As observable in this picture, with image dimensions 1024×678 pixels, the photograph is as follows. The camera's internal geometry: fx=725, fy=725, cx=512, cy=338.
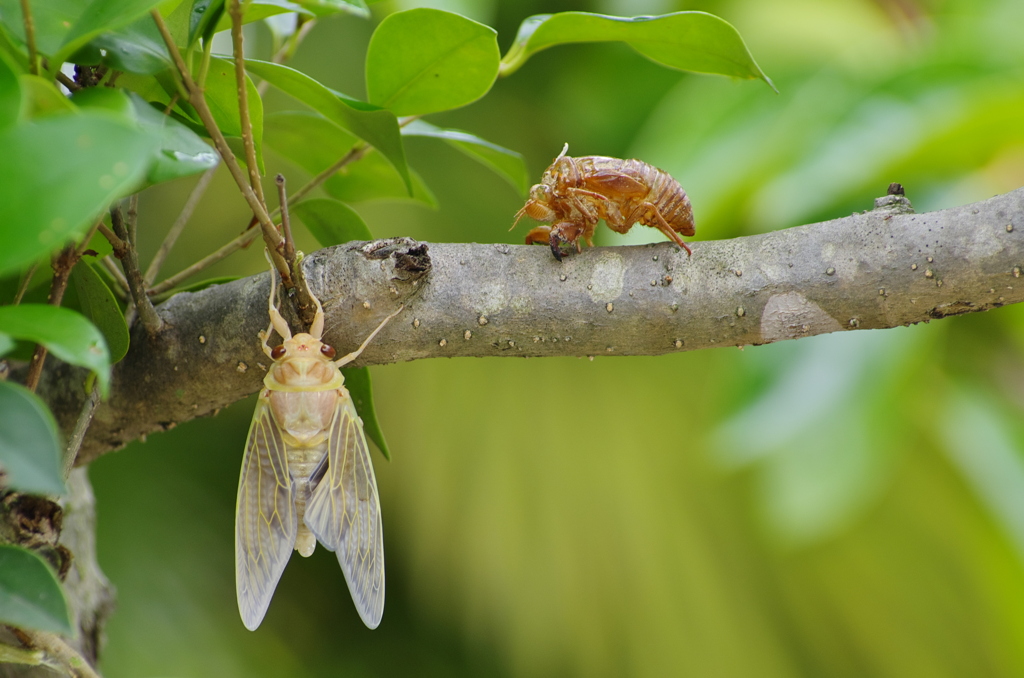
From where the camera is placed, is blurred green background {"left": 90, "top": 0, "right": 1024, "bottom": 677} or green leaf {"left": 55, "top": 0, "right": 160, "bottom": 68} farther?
blurred green background {"left": 90, "top": 0, "right": 1024, "bottom": 677}

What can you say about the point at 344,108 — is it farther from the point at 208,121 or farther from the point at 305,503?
the point at 305,503

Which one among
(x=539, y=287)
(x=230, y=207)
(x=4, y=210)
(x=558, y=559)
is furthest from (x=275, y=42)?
(x=558, y=559)

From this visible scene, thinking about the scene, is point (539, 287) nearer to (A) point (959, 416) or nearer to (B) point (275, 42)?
(B) point (275, 42)

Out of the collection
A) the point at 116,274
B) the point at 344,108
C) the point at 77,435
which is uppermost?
the point at 344,108

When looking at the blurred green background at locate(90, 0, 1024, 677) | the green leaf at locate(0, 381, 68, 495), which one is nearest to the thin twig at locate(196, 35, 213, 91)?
the green leaf at locate(0, 381, 68, 495)

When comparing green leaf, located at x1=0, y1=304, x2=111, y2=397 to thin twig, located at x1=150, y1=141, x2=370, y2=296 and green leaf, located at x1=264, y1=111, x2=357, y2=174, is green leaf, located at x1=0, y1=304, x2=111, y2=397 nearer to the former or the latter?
thin twig, located at x1=150, y1=141, x2=370, y2=296

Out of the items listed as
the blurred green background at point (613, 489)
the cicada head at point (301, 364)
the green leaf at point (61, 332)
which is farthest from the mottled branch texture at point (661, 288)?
the blurred green background at point (613, 489)

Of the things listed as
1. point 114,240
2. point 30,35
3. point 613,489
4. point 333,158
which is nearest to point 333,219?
point 333,158
